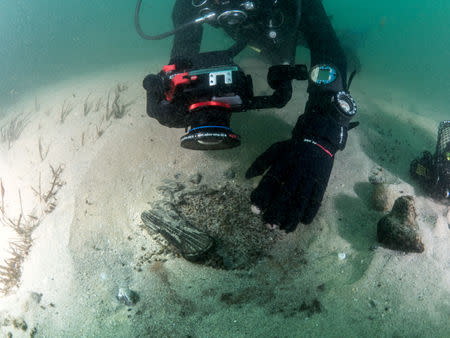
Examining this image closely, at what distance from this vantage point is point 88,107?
18.2 ft

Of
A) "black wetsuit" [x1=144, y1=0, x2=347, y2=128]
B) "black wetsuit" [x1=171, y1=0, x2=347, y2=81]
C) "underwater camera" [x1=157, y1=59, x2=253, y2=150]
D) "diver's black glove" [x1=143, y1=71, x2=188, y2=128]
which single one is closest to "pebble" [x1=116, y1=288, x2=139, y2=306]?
"underwater camera" [x1=157, y1=59, x2=253, y2=150]

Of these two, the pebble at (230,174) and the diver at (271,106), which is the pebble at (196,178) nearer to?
the pebble at (230,174)

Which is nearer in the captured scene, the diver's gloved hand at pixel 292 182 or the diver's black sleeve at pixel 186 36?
the diver's gloved hand at pixel 292 182

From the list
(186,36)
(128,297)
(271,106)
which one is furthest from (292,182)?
(186,36)

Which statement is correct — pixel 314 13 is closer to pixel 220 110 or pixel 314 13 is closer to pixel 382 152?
pixel 382 152

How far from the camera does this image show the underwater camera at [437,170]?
2.72 meters

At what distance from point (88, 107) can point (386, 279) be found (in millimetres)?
6218

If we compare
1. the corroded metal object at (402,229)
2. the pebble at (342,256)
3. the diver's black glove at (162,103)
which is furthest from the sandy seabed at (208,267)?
the diver's black glove at (162,103)

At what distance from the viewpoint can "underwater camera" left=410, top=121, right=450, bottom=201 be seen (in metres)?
2.72

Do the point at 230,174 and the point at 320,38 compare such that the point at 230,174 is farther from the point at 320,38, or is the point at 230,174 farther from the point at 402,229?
the point at 320,38

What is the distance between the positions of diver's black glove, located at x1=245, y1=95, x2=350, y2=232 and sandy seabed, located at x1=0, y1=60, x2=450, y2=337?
55 centimetres

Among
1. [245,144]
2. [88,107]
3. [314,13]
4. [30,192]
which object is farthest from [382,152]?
[88,107]

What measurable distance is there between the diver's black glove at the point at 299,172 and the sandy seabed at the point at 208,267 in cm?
55

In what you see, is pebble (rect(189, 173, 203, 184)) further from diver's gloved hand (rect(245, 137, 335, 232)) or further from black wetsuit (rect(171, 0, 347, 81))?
black wetsuit (rect(171, 0, 347, 81))
